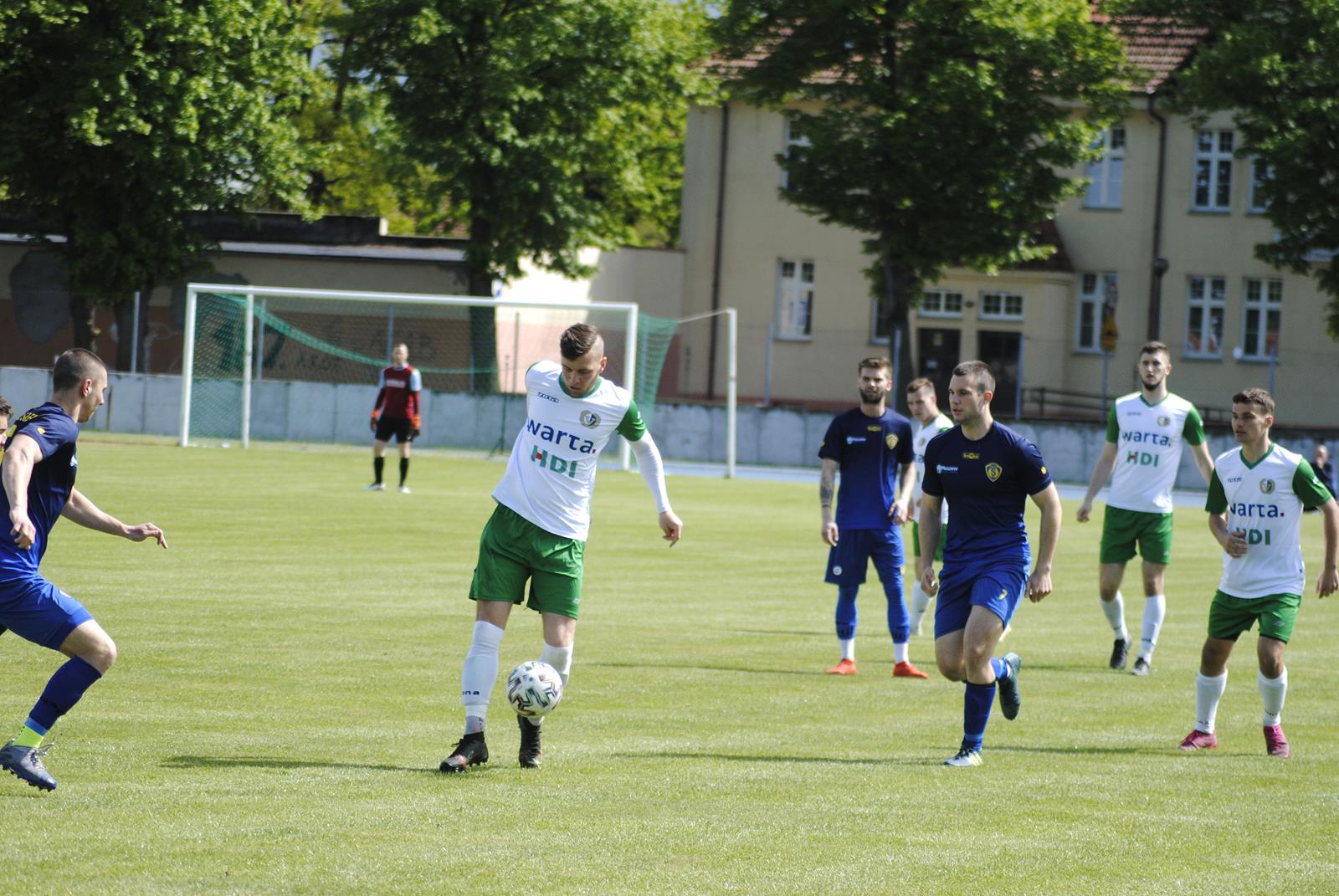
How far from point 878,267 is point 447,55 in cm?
1161

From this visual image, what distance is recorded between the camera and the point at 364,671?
35.2ft

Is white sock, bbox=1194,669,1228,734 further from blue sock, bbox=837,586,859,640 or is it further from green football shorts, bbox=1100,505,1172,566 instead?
green football shorts, bbox=1100,505,1172,566

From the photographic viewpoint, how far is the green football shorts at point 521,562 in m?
8.03

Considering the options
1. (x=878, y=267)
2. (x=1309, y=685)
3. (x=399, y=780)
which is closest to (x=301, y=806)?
(x=399, y=780)

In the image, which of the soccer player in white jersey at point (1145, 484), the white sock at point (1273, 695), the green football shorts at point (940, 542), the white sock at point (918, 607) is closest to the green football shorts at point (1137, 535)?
the soccer player in white jersey at point (1145, 484)

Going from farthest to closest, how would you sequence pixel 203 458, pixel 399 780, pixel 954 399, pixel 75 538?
pixel 203 458 < pixel 75 538 < pixel 954 399 < pixel 399 780

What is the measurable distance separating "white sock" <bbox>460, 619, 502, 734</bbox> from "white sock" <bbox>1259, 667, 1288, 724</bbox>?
4.31m

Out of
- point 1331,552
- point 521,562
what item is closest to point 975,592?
point 1331,552

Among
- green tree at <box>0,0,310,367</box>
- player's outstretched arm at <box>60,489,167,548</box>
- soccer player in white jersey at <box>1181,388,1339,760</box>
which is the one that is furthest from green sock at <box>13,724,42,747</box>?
green tree at <box>0,0,310,367</box>

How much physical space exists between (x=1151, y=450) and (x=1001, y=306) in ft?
123

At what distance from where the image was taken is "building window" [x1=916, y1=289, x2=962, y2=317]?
49.6 m

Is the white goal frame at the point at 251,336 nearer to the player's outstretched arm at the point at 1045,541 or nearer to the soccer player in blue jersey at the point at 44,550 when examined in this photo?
the player's outstretched arm at the point at 1045,541

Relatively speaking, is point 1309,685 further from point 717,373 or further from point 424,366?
point 717,373

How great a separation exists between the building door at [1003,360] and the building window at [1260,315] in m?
6.59
